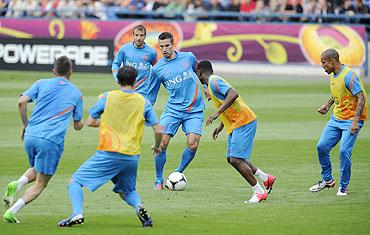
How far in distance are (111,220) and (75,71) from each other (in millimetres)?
22990

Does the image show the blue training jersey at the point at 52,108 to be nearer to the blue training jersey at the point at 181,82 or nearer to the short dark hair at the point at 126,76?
the short dark hair at the point at 126,76

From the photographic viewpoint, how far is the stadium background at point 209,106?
426 inches

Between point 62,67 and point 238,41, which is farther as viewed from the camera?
point 238,41

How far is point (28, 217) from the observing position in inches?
419

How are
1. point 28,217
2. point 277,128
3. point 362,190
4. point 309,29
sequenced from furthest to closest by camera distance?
point 309,29
point 277,128
point 362,190
point 28,217

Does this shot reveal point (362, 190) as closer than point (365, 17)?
Yes

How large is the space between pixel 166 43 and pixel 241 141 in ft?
6.83

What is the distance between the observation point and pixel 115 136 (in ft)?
32.5

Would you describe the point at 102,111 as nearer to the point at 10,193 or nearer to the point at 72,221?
the point at 72,221

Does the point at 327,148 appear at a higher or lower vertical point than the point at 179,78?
lower

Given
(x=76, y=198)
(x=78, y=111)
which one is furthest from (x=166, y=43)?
(x=76, y=198)

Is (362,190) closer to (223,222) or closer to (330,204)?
(330,204)

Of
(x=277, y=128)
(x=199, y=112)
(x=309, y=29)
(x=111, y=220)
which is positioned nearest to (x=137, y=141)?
(x=111, y=220)

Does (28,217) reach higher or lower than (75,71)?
higher
